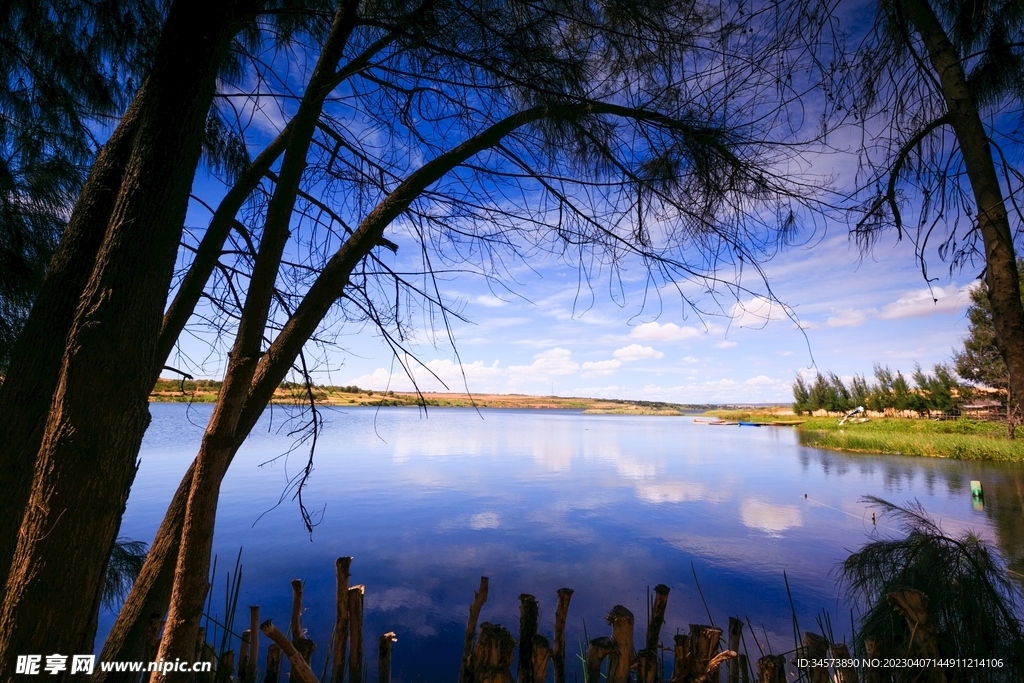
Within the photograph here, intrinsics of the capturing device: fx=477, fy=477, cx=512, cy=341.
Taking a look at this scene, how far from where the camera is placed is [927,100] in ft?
6.03

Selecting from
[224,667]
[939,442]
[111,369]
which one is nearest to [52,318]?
[111,369]

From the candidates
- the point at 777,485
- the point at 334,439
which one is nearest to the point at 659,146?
the point at 777,485

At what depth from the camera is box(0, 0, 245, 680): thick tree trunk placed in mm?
1078

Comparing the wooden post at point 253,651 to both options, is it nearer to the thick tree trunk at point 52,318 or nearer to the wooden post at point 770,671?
the thick tree trunk at point 52,318

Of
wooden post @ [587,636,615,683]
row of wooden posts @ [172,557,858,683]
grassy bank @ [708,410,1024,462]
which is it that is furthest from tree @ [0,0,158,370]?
grassy bank @ [708,410,1024,462]

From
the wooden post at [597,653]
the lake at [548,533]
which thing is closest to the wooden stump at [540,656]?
the wooden post at [597,653]

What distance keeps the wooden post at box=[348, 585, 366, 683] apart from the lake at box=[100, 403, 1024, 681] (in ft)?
2.41

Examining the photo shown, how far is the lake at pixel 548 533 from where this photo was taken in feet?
15.2

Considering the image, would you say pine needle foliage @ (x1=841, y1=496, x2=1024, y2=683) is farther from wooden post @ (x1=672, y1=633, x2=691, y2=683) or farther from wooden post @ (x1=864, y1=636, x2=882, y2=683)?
wooden post @ (x1=672, y1=633, x2=691, y2=683)

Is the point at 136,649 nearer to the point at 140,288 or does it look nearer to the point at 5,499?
the point at 5,499

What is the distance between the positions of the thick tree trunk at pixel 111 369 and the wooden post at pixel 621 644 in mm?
1417

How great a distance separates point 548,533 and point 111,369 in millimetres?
6901

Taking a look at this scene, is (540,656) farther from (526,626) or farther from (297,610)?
(297,610)

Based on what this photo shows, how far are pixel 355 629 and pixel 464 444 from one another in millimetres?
17548
